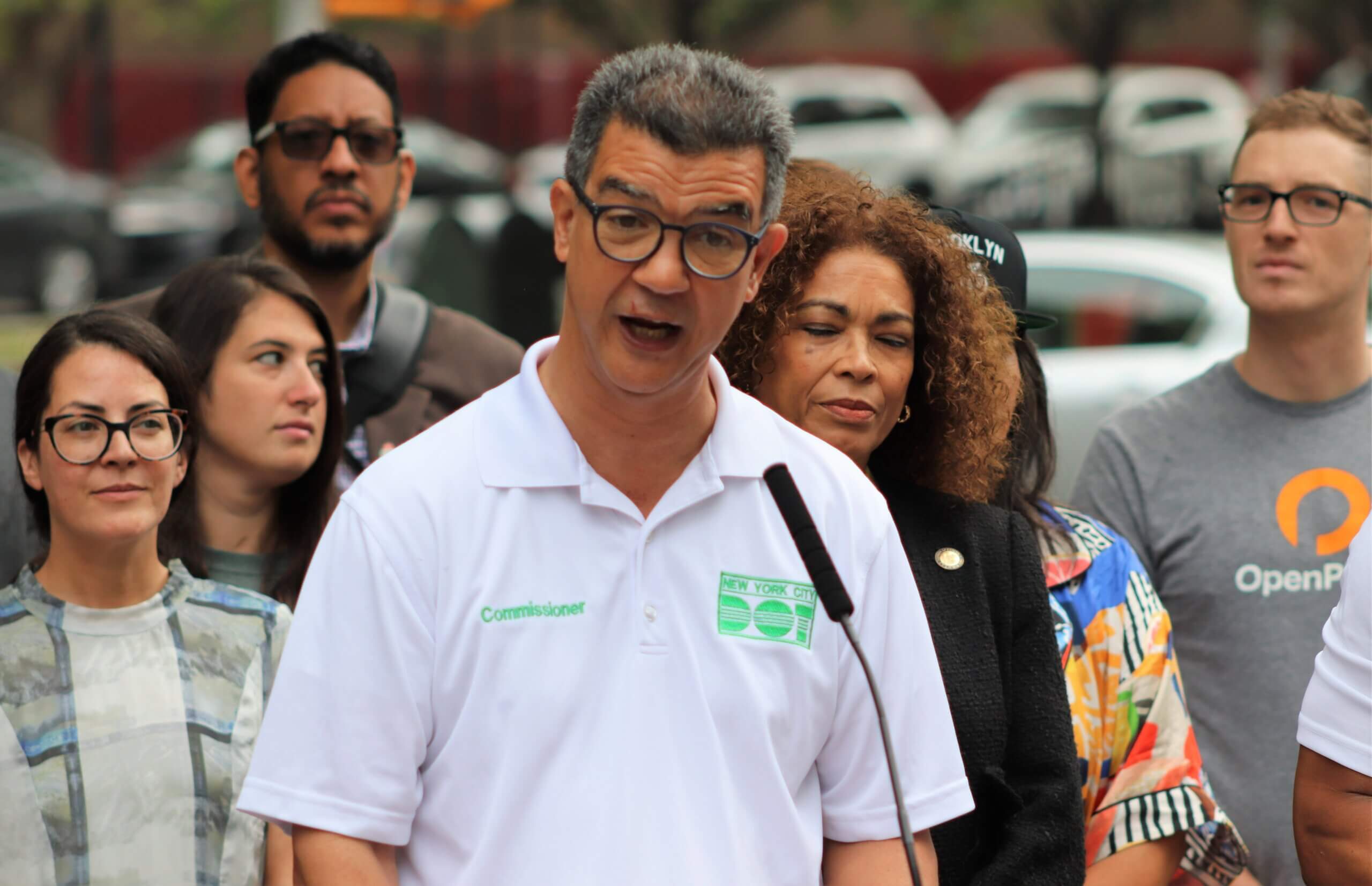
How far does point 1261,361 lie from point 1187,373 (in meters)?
3.49

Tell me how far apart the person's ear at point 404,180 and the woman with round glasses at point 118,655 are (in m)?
1.64

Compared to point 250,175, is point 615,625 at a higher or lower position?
lower

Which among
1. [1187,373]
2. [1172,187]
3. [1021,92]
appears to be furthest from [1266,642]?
[1021,92]

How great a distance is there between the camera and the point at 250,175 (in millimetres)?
4969

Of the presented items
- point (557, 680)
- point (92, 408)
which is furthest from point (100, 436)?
point (557, 680)

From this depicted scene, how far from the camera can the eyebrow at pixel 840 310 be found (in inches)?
125

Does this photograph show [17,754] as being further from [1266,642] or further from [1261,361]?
[1261,361]

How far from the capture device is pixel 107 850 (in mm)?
3002

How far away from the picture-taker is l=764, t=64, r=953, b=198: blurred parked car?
71.9ft

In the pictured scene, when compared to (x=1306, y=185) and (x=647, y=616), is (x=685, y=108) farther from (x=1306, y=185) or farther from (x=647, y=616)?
(x=1306, y=185)

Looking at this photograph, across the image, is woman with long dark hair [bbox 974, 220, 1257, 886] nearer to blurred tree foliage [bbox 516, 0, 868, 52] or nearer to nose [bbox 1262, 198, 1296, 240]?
nose [bbox 1262, 198, 1296, 240]

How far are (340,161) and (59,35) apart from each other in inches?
1087

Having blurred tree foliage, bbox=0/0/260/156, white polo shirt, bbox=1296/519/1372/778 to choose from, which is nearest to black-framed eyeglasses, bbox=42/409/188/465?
white polo shirt, bbox=1296/519/1372/778

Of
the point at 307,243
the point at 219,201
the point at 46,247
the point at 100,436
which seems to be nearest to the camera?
the point at 100,436
